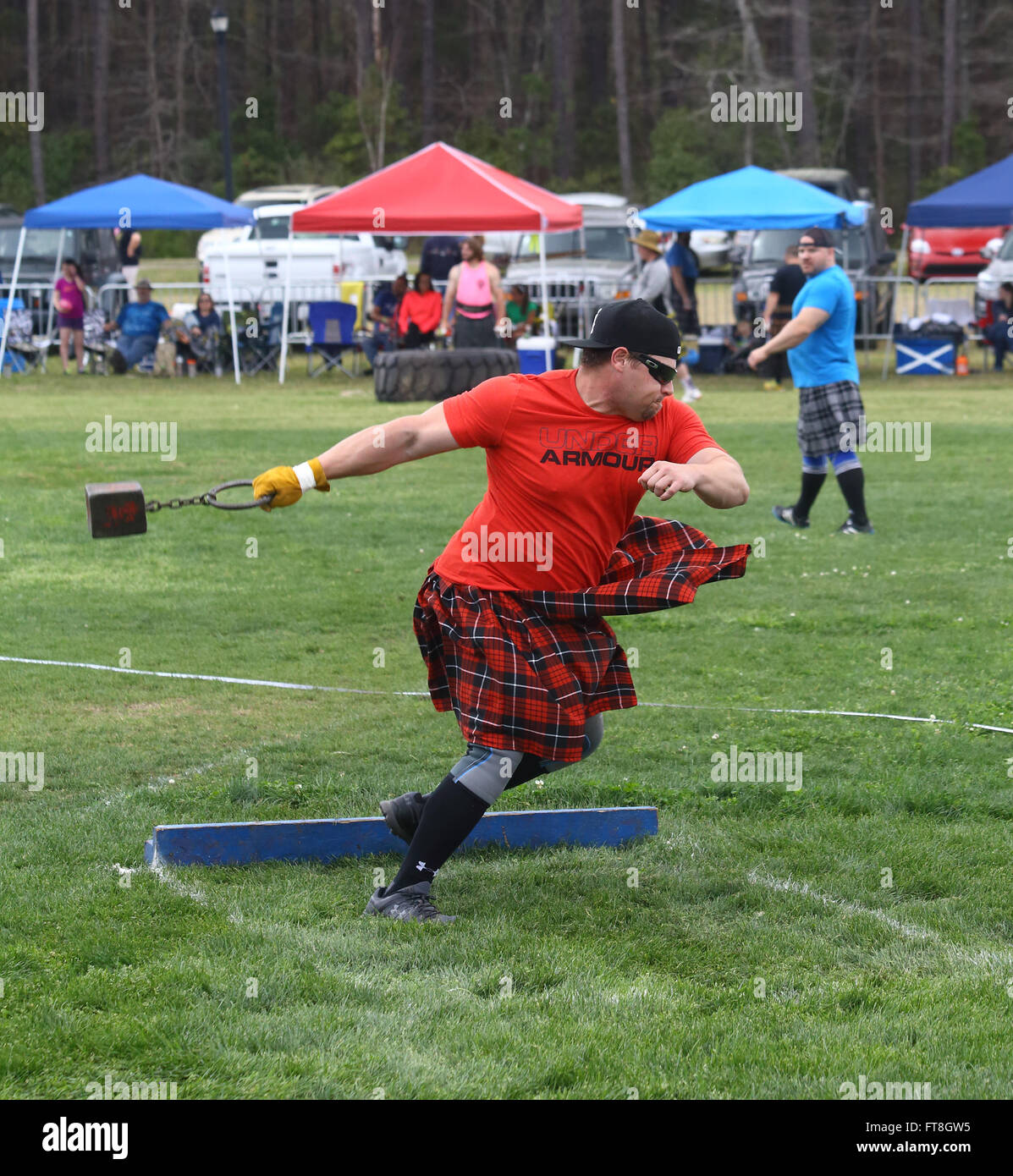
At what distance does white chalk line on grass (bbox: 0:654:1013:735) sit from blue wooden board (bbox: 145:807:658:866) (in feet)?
5.31

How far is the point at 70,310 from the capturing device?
72.1 ft

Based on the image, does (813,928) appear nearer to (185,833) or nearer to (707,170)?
(185,833)

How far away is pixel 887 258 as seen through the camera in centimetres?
2712

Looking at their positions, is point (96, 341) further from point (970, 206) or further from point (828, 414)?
point (828, 414)

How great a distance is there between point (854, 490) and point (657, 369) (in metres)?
6.47

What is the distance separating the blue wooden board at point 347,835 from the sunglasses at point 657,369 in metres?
1.51

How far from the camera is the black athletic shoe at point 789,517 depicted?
1091 cm

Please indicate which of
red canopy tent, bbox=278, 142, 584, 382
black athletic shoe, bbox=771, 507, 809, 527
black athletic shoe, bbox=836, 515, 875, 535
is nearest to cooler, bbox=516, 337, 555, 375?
red canopy tent, bbox=278, 142, 584, 382

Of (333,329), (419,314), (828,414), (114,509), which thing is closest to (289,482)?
(114,509)

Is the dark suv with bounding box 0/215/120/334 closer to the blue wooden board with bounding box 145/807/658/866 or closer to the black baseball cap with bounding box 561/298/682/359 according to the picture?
the blue wooden board with bounding box 145/807/658/866

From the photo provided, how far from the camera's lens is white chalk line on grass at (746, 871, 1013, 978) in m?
4.11

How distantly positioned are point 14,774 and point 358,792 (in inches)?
49.8

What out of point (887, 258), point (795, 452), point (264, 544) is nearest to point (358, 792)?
point (264, 544)

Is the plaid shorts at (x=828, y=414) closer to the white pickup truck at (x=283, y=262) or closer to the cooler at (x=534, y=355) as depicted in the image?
the cooler at (x=534, y=355)
